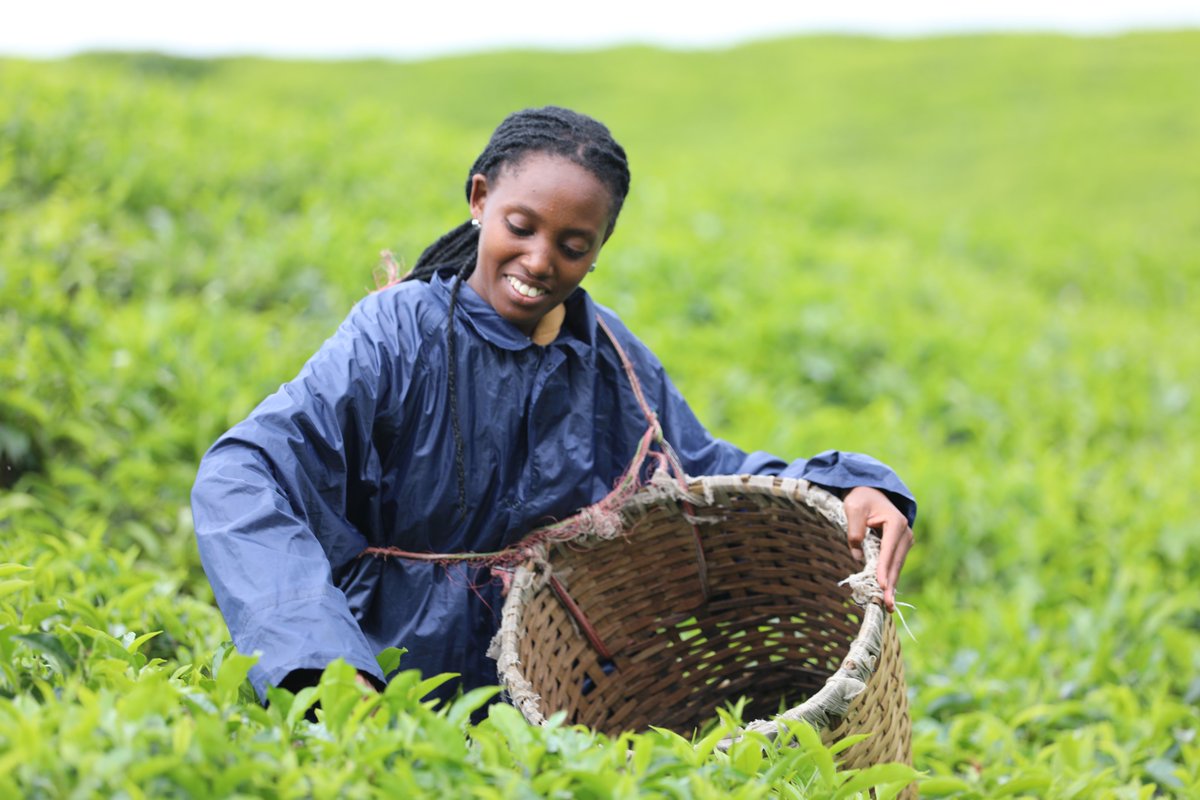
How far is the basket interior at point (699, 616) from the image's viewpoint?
7.60ft

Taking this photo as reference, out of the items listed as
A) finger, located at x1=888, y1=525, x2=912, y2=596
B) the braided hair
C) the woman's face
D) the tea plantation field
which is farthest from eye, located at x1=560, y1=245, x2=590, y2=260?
the tea plantation field

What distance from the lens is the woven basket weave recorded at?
2.21 meters

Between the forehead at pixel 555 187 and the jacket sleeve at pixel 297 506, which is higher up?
the forehead at pixel 555 187

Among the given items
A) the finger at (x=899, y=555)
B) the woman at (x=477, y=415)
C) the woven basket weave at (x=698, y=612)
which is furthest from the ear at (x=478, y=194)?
the finger at (x=899, y=555)

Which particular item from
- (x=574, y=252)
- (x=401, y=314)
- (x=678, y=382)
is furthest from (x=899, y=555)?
(x=678, y=382)

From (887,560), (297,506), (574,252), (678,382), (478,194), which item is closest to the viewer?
(297,506)

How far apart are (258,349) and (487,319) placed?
2.35 metres

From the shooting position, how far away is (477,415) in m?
2.18

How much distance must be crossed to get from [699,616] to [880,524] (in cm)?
61

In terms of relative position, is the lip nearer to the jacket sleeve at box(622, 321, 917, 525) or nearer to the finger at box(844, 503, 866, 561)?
the jacket sleeve at box(622, 321, 917, 525)

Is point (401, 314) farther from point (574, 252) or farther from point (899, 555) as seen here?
point (899, 555)

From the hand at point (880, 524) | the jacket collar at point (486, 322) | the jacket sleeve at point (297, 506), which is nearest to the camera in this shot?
the jacket sleeve at point (297, 506)

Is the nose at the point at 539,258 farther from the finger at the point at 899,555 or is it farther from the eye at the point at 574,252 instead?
the finger at the point at 899,555

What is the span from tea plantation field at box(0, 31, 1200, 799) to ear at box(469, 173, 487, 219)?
966 millimetres
